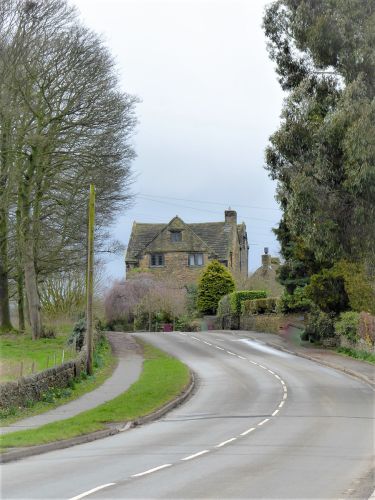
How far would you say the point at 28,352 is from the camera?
39312mm

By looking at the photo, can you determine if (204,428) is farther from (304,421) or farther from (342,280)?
(342,280)

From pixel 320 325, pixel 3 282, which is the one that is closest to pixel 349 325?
pixel 320 325

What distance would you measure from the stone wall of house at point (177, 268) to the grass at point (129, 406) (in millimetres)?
42871

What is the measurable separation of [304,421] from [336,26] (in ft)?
46.2

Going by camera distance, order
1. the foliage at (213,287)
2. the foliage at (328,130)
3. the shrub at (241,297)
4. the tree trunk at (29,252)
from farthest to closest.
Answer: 1. the foliage at (213,287)
2. the shrub at (241,297)
3. the tree trunk at (29,252)
4. the foliage at (328,130)

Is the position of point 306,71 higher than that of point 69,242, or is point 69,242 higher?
point 306,71

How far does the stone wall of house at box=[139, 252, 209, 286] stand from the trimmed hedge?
14457 mm

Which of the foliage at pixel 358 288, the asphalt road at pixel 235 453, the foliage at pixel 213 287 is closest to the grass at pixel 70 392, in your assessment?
the asphalt road at pixel 235 453

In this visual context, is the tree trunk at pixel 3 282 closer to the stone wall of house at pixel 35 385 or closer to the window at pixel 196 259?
the stone wall of house at pixel 35 385

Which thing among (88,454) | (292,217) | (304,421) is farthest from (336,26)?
(88,454)

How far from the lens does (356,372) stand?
1427 inches

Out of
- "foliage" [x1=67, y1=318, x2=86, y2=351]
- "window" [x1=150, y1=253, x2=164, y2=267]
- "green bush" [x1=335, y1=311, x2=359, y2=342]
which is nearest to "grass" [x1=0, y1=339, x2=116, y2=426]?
"foliage" [x1=67, y1=318, x2=86, y2=351]

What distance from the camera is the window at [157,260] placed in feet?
283

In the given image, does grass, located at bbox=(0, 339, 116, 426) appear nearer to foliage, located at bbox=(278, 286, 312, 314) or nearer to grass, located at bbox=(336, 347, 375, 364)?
grass, located at bbox=(336, 347, 375, 364)
